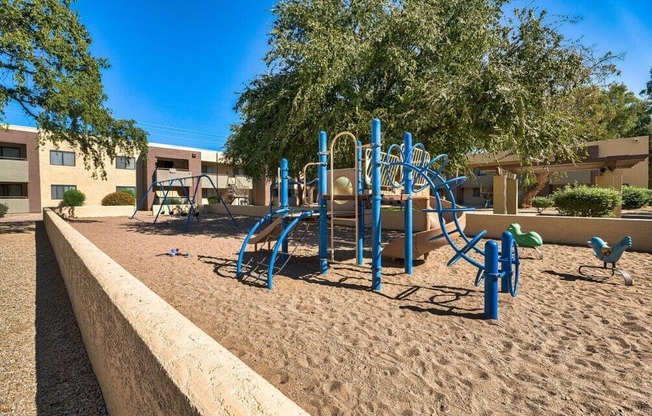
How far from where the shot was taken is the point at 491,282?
14.3 ft

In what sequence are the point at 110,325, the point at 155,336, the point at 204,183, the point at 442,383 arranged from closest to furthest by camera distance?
the point at 155,336 < the point at 110,325 < the point at 442,383 < the point at 204,183

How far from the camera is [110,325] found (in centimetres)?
260

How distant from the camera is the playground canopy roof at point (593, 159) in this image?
16.8 metres

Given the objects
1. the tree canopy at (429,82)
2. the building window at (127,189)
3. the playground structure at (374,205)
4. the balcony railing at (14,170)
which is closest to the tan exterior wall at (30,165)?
the balcony railing at (14,170)

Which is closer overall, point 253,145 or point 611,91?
point 253,145

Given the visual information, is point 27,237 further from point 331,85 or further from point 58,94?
point 331,85

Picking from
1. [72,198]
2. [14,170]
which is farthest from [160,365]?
[14,170]

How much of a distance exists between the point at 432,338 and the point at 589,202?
38.6 feet

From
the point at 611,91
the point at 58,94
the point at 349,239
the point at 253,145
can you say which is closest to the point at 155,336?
the point at 349,239

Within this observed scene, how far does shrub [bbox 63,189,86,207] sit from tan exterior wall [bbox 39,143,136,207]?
6.56ft

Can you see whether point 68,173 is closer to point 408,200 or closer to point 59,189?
point 59,189

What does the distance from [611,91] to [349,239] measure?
37651 millimetres

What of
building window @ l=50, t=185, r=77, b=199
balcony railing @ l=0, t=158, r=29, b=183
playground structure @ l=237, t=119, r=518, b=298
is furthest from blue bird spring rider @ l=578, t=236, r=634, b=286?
building window @ l=50, t=185, r=77, b=199

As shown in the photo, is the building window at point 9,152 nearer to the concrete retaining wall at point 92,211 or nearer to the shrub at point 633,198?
the concrete retaining wall at point 92,211
